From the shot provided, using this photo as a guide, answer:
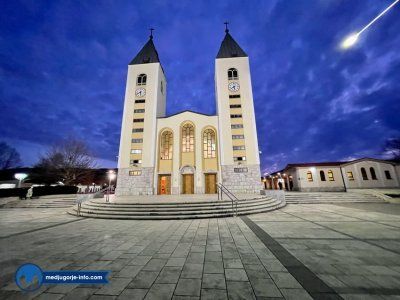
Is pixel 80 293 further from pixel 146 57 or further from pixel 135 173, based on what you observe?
pixel 146 57

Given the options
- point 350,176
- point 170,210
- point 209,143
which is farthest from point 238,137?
point 350,176

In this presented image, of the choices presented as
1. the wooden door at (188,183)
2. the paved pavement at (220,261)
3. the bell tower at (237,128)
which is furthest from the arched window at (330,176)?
the paved pavement at (220,261)

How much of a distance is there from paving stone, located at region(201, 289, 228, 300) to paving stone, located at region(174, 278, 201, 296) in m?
0.09

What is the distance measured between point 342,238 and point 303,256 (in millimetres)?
2226

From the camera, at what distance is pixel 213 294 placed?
7.47ft

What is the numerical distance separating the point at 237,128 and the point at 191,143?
21.7 feet

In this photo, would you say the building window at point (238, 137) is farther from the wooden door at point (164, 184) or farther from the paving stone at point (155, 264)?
the paving stone at point (155, 264)

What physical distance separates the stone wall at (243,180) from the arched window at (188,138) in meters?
5.63

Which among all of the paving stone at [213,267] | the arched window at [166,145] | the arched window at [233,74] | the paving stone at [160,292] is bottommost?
the paving stone at [213,267]

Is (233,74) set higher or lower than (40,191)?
higher

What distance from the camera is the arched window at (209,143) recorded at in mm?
21044

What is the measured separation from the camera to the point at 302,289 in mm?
2375

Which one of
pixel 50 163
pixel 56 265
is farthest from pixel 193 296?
pixel 50 163

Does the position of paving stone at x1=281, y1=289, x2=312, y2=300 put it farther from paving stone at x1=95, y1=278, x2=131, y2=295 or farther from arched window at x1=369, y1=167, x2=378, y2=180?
A: arched window at x1=369, y1=167, x2=378, y2=180
